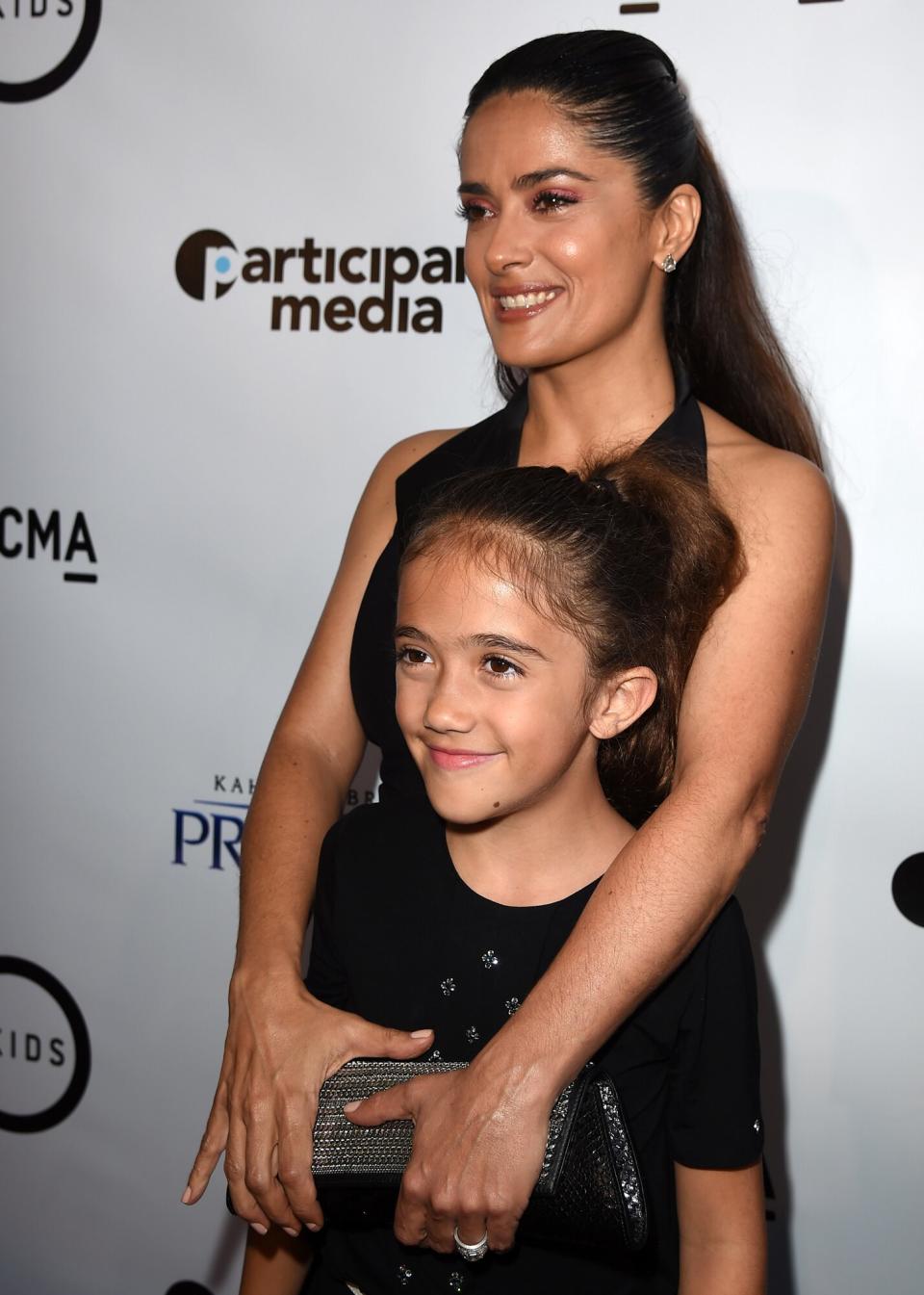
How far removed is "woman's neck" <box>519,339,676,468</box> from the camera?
4.61 feet

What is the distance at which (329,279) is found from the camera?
2031 mm

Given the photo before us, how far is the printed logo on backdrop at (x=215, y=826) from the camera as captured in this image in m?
2.15

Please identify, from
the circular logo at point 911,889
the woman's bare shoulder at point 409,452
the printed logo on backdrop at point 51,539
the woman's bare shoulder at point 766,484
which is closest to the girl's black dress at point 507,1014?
the woman's bare shoulder at point 766,484

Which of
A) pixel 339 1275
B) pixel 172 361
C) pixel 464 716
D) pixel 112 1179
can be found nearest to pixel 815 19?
pixel 172 361

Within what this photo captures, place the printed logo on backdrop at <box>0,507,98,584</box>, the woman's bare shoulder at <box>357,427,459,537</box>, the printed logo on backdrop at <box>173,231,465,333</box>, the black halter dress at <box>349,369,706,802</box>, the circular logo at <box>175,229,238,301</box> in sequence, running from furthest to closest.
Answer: the printed logo on backdrop at <box>0,507,98,584</box> < the circular logo at <box>175,229,238,301</box> < the printed logo on backdrop at <box>173,231,465,333</box> < the woman's bare shoulder at <box>357,427,459,537</box> < the black halter dress at <box>349,369,706,802</box>

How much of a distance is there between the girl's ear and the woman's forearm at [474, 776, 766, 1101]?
3.0 inches

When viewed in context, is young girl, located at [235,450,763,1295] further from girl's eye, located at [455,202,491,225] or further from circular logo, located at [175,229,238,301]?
circular logo, located at [175,229,238,301]

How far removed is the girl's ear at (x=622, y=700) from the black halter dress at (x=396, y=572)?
0.89 feet

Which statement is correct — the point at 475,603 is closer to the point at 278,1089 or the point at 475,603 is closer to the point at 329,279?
the point at 278,1089

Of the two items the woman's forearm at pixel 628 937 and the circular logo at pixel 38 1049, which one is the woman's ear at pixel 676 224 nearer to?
the woman's forearm at pixel 628 937

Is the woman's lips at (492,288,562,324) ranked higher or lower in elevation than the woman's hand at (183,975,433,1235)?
higher

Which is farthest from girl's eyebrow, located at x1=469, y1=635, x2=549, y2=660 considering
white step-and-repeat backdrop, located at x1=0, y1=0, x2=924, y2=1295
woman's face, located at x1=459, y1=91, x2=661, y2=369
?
white step-and-repeat backdrop, located at x1=0, y1=0, x2=924, y2=1295

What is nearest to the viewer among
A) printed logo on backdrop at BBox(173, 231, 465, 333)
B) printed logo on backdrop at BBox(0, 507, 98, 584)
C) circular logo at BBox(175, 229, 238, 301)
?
printed logo on backdrop at BBox(173, 231, 465, 333)

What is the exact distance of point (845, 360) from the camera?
1.80 meters
